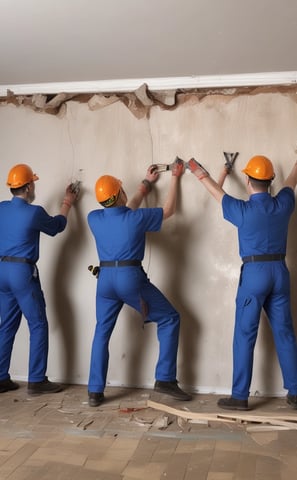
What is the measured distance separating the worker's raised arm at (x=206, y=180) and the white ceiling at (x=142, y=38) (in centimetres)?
67

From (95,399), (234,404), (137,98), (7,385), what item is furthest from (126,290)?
(137,98)

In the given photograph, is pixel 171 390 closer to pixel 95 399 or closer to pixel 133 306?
pixel 95 399

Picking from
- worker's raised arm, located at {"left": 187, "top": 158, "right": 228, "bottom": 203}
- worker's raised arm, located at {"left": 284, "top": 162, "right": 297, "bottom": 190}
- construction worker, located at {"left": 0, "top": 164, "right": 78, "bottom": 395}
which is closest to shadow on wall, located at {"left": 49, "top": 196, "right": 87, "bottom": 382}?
construction worker, located at {"left": 0, "top": 164, "right": 78, "bottom": 395}

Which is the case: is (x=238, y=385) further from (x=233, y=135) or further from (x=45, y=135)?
(x=45, y=135)

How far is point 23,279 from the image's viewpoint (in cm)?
379

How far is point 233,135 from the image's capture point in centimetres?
394

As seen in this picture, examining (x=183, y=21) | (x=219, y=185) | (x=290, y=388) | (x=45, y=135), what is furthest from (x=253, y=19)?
(x=290, y=388)

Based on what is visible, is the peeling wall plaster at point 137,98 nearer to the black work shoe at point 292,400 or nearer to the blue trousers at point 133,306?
the blue trousers at point 133,306

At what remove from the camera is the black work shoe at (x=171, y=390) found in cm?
372

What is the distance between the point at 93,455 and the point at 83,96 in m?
2.61

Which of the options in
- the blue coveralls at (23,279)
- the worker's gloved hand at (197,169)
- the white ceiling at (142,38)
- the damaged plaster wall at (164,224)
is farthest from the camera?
the damaged plaster wall at (164,224)

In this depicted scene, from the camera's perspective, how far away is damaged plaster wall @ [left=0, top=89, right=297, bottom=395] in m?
3.92

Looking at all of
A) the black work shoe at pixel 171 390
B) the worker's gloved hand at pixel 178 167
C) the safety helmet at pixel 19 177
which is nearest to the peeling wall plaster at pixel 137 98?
the worker's gloved hand at pixel 178 167

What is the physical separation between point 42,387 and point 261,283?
1.70 metres
